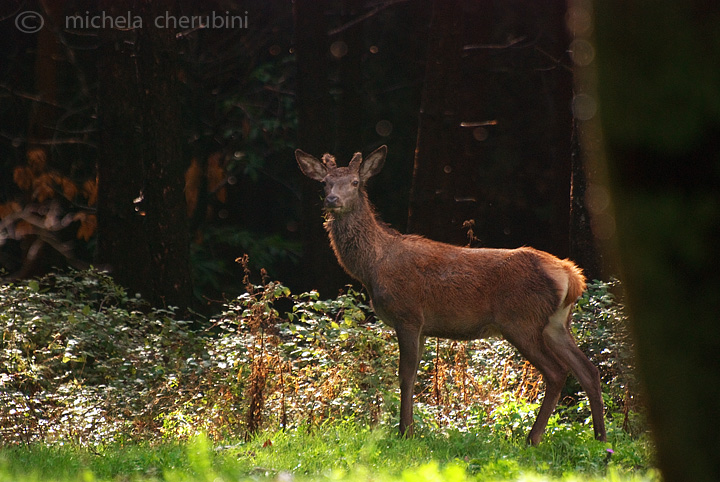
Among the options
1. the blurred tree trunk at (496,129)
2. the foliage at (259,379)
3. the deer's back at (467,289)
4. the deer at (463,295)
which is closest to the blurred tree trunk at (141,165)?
the foliage at (259,379)

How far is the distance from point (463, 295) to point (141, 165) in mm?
6141

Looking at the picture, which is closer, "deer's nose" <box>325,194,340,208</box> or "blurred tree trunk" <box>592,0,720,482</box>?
"blurred tree trunk" <box>592,0,720,482</box>

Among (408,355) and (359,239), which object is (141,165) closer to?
(359,239)

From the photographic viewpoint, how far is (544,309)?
25.8ft

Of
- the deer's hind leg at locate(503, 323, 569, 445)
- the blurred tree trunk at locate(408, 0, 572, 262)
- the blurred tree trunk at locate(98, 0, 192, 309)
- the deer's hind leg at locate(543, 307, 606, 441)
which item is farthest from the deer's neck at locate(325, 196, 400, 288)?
the blurred tree trunk at locate(408, 0, 572, 262)

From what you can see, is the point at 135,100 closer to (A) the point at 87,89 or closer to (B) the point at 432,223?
(B) the point at 432,223

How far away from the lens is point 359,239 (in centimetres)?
857

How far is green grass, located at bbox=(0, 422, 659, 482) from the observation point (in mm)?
5312

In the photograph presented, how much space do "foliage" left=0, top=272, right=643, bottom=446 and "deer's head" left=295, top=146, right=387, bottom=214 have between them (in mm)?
948

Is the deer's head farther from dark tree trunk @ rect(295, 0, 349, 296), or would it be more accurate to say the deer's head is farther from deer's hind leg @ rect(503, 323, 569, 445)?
dark tree trunk @ rect(295, 0, 349, 296)

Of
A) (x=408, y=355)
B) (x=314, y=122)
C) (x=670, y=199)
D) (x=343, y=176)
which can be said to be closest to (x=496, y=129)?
(x=314, y=122)

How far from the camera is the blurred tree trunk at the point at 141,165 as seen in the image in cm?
1244

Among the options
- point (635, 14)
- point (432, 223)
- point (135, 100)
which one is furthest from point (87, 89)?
point (635, 14)

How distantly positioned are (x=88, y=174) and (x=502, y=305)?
41.5ft
